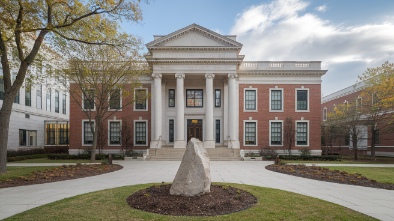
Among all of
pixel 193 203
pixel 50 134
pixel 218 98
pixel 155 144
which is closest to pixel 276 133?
pixel 218 98

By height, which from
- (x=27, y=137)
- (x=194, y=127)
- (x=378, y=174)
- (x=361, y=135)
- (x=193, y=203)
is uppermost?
(x=194, y=127)

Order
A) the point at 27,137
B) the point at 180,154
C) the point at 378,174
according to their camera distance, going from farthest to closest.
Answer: the point at 27,137 < the point at 180,154 < the point at 378,174

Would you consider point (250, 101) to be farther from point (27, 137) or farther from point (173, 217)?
point (27, 137)

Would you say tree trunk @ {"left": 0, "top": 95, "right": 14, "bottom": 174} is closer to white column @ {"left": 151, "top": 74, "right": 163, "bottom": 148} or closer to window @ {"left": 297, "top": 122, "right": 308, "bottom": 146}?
white column @ {"left": 151, "top": 74, "right": 163, "bottom": 148}

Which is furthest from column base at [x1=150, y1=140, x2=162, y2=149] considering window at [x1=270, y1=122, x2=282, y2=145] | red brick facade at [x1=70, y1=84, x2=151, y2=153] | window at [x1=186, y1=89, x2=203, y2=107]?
window at [x1=270, y1=122, x2=282, y2=145]

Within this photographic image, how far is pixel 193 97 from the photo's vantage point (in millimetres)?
31766

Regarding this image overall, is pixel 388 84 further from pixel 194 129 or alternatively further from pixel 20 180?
pixel 20 180

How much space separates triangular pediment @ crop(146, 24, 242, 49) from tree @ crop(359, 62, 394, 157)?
13941mm

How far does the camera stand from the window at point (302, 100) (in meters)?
31.7

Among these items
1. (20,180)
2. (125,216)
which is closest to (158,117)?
(20,180)

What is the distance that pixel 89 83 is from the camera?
2216cm

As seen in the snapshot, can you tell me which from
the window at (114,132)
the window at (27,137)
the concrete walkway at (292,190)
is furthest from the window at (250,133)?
the window at (27,137)

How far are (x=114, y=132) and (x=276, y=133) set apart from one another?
63.2 feet

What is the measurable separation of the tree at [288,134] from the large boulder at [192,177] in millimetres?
24315
